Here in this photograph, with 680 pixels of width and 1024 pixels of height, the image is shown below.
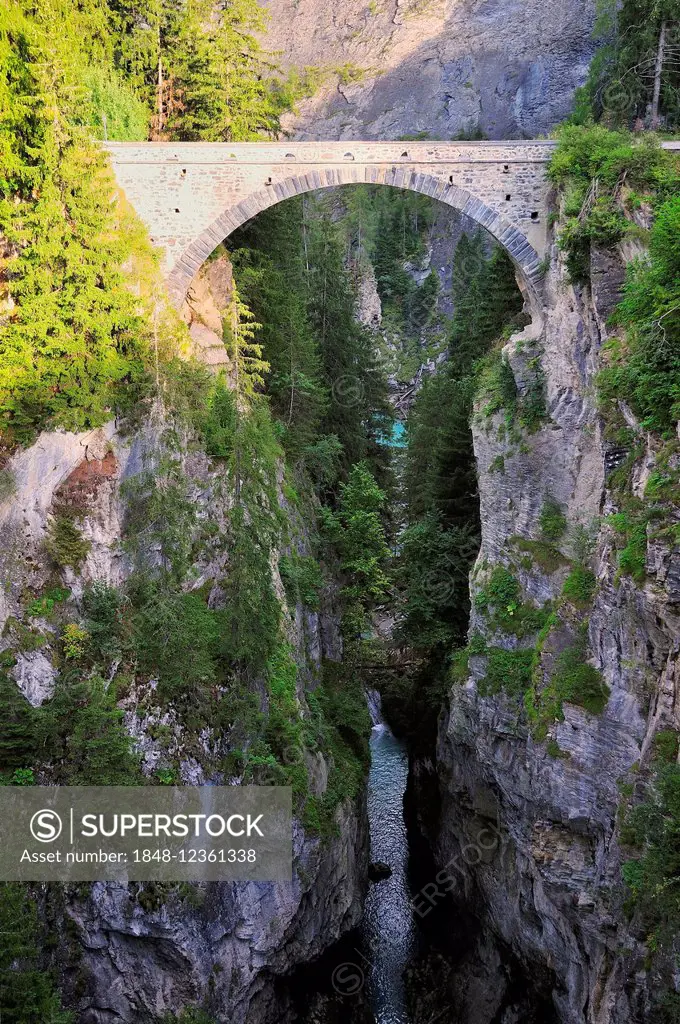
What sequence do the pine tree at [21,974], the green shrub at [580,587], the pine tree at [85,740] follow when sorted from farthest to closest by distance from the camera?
the green shrub at [580,587]
the pine tree at [85,740]
the pine tree at [21,974]

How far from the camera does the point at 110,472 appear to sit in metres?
15.6

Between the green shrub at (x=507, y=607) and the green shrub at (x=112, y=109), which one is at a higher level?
the green shrub at (x=112, y=109)

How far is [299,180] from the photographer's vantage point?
18.8 meters

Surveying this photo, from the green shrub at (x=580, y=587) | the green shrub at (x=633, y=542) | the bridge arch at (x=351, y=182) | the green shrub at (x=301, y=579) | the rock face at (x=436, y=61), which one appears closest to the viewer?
the green shrub at (x=633, y=542)

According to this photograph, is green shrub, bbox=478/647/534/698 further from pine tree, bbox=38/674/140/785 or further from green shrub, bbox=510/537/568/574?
pine tree, bbox=38/674/140/785

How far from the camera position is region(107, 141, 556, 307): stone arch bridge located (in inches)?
734

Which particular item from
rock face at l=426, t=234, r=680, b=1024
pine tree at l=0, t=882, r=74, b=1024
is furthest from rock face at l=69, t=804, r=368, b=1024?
rock face at l=426, t=234, r=680, b=1024

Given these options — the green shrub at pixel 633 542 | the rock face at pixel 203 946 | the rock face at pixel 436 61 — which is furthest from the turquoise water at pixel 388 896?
the rock face at pixel 436 61

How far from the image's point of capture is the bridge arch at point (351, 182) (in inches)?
742

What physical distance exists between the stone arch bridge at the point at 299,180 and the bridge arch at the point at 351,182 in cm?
3

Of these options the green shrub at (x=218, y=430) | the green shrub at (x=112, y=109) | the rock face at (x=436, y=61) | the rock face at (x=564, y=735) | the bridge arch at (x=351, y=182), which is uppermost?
the rock face at (x=436, y=61)

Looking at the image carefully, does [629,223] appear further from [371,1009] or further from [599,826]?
[371,1009]

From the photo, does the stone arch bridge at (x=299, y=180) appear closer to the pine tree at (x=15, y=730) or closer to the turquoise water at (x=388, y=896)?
the pine tree at (x=15, y=730)

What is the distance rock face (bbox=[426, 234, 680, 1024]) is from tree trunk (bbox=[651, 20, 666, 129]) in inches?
289
